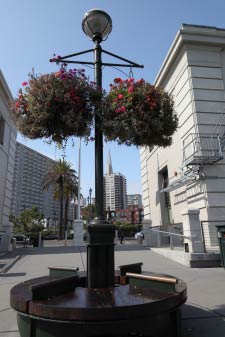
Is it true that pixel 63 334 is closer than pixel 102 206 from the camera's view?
Yes

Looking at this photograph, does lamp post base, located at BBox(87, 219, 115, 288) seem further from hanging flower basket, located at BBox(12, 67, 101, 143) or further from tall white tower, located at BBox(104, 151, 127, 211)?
tall white tower, located at BBox(104, 151, 127, 211)

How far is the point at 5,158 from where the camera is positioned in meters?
20.5

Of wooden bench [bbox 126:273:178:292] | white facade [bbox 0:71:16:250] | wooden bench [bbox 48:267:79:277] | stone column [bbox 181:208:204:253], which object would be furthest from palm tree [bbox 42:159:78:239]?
wooden bench [bbox 126:273:178:292]

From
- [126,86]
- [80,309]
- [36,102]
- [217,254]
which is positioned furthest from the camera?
[217,254]

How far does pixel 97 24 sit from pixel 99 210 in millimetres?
3298

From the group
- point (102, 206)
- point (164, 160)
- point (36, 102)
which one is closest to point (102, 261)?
point (102, 206)

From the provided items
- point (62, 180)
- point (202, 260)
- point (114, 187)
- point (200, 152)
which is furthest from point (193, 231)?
point (114, 187)

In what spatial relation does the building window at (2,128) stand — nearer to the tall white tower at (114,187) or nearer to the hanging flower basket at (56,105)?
the hanging flower basket at (56,105)

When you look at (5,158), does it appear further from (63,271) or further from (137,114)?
(137,114)

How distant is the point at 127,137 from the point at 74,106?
974mm

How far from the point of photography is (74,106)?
4.43 m

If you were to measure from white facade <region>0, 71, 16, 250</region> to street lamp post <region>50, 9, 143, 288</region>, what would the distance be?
14085 mm

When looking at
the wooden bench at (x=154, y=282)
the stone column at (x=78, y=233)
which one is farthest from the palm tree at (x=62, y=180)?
the wooden bench at (x=154, y=282)

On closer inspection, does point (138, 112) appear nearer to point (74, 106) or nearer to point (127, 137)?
point (127, 137)
